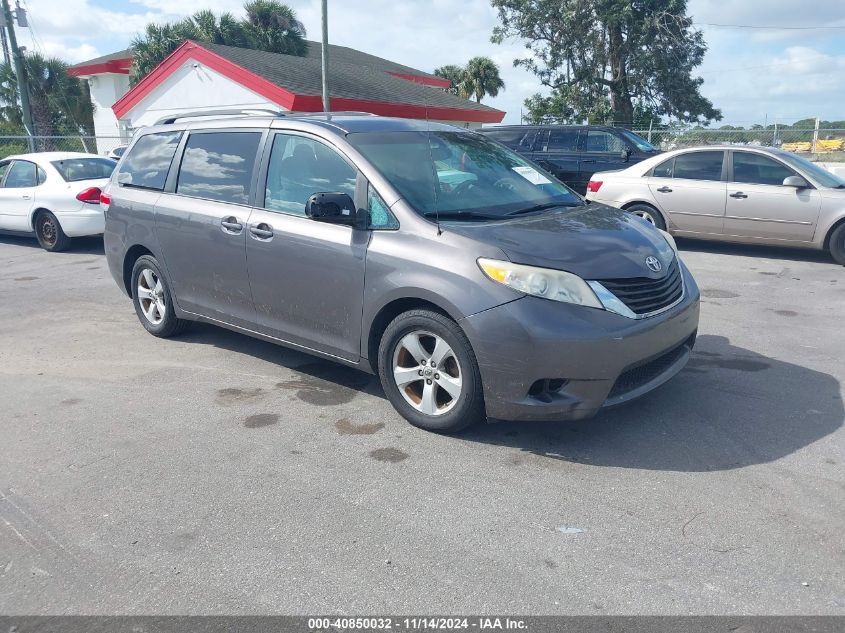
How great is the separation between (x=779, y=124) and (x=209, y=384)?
63.7 ft

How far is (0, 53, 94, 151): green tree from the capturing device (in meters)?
33.2

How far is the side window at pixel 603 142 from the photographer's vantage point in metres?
13.4

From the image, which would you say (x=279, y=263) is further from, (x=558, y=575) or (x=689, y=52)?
(x=689, y=52)

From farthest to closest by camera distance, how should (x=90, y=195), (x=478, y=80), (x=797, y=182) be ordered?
(x=478, y=80)
(x=90, y=195)
(x=797, y=182)

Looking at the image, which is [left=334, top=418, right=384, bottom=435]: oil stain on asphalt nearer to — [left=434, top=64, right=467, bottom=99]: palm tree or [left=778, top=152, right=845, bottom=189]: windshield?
[left=778, top=152, right=845, bottom=189]: windshield

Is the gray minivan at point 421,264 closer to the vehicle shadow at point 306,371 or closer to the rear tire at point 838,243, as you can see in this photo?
the vehicle shadow at point 306,371

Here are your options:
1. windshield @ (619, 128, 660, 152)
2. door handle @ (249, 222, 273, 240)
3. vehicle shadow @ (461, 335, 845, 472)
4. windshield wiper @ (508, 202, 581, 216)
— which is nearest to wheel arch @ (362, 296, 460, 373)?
vehicle shadow @ (461, 335, 845, 472)

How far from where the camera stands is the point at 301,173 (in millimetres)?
4941

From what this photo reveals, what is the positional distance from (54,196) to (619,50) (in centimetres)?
2465

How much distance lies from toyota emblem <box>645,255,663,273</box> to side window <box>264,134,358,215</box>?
6.01ft

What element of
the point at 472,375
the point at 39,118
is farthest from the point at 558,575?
the point at 39,118

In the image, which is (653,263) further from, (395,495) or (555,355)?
(395,495)

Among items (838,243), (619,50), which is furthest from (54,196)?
(619,50)

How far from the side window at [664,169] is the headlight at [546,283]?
23.5 feet
